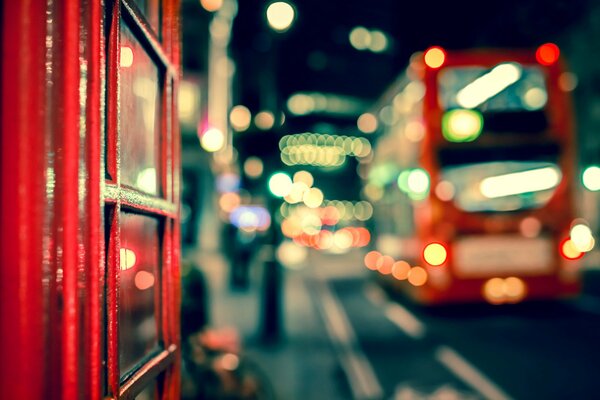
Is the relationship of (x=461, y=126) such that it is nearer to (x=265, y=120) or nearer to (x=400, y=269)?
(x=265, y=120)

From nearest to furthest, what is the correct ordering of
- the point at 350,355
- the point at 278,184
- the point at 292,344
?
the point at 350,355 → the point at 292,344 → the point at 278,184

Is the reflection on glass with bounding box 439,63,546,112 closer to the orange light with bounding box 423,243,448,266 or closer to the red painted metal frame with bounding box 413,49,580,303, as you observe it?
the red painted metal frame with bounding box 413,49,580,303

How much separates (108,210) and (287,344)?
319 inches

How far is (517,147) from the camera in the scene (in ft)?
33.7

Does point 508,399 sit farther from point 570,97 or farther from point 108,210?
point 570,97

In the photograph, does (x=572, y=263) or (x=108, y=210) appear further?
(x=572, y=263)

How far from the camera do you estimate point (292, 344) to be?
9469 millimetres

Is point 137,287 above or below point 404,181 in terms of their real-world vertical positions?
below

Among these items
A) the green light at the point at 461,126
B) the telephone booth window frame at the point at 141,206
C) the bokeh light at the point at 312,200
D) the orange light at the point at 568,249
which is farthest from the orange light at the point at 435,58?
the bokeh light at the point at 312,200

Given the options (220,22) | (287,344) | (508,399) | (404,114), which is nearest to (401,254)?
(404,114)

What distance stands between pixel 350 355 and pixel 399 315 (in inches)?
156

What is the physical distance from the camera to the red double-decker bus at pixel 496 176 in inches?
406

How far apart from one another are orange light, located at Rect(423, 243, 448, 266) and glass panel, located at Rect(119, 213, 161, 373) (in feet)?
27.7

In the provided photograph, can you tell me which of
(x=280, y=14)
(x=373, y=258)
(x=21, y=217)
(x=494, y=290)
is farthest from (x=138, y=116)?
(x=373, y=258)
